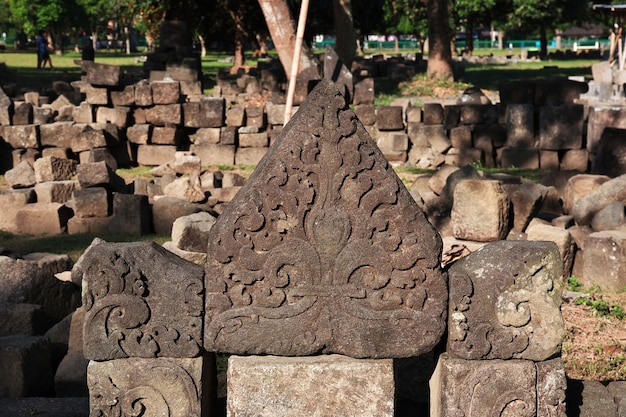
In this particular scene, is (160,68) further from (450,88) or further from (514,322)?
(514,322)

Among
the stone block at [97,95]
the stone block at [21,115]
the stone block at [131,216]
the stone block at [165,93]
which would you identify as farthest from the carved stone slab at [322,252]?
the stone block at [97,95]

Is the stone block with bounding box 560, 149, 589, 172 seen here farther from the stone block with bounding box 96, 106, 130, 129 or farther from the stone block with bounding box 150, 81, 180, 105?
the stone block with bounding box 96, 106, 130, 129

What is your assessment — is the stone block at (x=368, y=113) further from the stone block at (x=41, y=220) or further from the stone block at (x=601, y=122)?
the stone block at (x=41, y=220)

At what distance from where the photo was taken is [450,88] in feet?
86.8

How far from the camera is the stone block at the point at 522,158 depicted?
16031 millimetres

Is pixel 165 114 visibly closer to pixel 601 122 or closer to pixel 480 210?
pixel 601 122

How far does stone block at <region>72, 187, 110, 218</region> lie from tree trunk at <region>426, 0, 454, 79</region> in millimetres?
16969

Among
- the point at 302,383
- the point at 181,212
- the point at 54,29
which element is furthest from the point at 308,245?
the point at 54,29

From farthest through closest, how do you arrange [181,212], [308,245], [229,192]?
[229,192] < [181,212] < [308,245]

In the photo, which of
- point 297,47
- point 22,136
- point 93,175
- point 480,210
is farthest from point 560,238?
point 22,136

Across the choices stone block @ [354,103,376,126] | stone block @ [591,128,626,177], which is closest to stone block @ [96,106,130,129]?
stone block @ [354,103,376,126]

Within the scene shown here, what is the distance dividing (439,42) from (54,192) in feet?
56.3

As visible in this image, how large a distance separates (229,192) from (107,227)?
193cm

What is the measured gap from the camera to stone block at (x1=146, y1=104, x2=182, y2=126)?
17.6 metres
